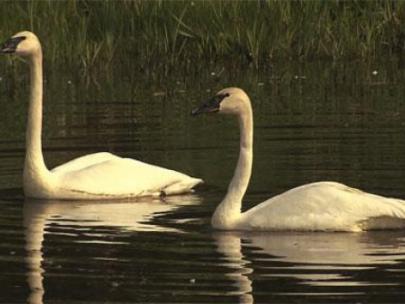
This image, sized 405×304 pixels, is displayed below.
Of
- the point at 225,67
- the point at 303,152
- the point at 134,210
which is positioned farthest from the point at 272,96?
the point at 134,210

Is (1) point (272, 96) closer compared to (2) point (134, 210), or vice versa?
(2) point (134, 210)

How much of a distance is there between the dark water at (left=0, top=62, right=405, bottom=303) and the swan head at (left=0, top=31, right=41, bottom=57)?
1.15 metres

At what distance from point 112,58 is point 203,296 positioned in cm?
1493

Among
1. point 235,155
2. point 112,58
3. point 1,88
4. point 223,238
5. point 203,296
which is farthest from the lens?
point 112,58

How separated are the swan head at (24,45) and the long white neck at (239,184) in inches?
139

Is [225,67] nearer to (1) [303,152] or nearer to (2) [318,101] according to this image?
(2) [318,101]

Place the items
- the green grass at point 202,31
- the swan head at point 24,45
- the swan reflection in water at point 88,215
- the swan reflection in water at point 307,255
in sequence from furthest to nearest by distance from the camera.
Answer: the green grass at point 202,31, the swan head at point 24,45, the swan reflection in water at point 88,215, the swan reflection in water at point 307,255

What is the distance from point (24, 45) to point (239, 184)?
3.79 m

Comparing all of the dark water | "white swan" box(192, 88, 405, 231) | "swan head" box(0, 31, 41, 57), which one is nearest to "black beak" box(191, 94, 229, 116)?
"white swan" box(192, 88, 405, 231)

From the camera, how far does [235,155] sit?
54.2 feet

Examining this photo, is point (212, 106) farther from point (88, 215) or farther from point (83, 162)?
point (83, 162)

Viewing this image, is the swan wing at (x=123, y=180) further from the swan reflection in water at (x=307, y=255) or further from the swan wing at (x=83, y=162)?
the swan reflection in water at (x=307, y=255)

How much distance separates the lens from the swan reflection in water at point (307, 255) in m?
10.8

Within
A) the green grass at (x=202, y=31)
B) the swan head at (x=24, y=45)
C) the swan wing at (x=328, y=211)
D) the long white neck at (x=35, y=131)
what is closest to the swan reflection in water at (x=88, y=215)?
the long white neck at (x=35, y=131)
